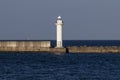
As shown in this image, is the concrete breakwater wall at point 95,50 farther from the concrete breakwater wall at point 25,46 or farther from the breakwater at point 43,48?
the concrete breakwater wall at point 25,46

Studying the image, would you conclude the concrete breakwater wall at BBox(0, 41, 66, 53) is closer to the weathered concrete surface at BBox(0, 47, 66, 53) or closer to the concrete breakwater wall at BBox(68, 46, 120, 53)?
the weathered concrete surface at BBox(0, 47, 66, 53)

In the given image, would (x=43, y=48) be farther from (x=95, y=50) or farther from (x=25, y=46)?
(x=95, y=50)

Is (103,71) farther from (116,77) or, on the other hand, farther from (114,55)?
(114,55)

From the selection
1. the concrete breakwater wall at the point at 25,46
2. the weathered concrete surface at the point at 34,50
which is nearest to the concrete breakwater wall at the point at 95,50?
the weathered concrete surface at the point at 34,50

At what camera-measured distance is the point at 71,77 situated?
201 ft

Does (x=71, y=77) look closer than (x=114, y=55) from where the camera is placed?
Yes

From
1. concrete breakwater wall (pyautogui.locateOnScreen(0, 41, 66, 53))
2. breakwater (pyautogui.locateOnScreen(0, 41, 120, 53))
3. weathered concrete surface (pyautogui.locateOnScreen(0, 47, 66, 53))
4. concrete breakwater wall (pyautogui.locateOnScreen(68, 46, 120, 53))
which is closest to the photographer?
weathered concrete surface (pyautogui.locateOnScreen(0, 47, 66, 53))

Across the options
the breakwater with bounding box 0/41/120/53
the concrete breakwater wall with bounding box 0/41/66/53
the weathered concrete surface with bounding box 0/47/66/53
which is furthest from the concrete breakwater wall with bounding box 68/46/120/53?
the concrete breakwater wall with bounding box 0/41/66/53

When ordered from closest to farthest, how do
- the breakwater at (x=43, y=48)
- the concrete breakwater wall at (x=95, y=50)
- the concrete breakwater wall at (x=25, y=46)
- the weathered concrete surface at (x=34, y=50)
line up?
1. the weathered concrete surface at (x=34, y=50)
2. the breakwater at (x=43, y=48)
3. the concrete breakwater wall at (x=95, y=50)
4. the concrete breakwater wall at (x=25, y=46)

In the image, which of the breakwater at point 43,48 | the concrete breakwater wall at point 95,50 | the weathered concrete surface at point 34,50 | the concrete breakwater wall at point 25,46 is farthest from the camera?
the concrete breakwater wall at point 25,46

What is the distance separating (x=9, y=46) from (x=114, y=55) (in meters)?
16.7

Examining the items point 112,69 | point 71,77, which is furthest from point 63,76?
point 112,69

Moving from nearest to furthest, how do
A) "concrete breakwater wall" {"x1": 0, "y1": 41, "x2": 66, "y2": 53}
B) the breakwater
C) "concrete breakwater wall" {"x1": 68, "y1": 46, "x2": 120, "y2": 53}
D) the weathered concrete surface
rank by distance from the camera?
the weathered concrete surface, the breakwater, "concrete breakwater wall" {"x1": 68, "y1": 46, "x2": 120, "y2": 53}, "concrete breakwater wall" {"x1": 0, "y1": 41, "x2": 66, "y2": 53}

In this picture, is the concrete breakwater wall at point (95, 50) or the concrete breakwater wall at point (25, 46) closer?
the concrete breakwater wall at point (95, 50)
